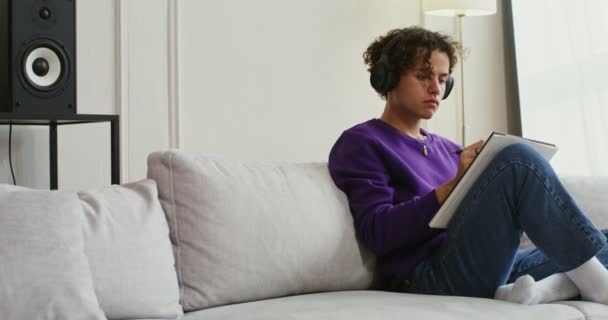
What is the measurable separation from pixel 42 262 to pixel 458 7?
2473mm

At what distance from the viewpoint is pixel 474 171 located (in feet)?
6.16

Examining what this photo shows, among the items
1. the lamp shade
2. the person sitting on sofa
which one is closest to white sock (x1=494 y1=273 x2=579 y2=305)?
the person sitting on sofa

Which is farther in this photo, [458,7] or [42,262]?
[458,7]

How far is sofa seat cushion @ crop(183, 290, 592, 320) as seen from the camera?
1.63 m

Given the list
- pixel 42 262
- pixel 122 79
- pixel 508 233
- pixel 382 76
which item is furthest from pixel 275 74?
pixel 42 262

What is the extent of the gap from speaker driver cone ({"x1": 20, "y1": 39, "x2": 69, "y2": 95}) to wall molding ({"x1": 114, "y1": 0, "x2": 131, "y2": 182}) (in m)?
0.50

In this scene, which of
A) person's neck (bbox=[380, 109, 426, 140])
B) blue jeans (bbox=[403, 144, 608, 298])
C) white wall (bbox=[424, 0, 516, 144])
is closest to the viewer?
blue jeans (bbox=[403, 144, 608, 298])

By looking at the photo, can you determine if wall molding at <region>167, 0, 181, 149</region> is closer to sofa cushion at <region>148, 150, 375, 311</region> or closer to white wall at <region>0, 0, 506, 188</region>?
white wall at <region>0, 0, 506, 188</region>

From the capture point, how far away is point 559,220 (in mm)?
1784

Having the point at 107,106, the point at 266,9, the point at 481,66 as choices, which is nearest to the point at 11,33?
the point at 107,106

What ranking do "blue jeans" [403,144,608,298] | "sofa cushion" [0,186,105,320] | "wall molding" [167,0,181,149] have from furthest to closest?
"wall molding" [167,0,181,149], "blue jeans" [403,144,608,298], "sofa cushion" [0,186,105,320]

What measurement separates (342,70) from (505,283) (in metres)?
1.77

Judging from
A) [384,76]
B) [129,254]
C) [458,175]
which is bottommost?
[129,254]

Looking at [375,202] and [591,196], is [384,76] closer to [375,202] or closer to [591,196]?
[375,202]
